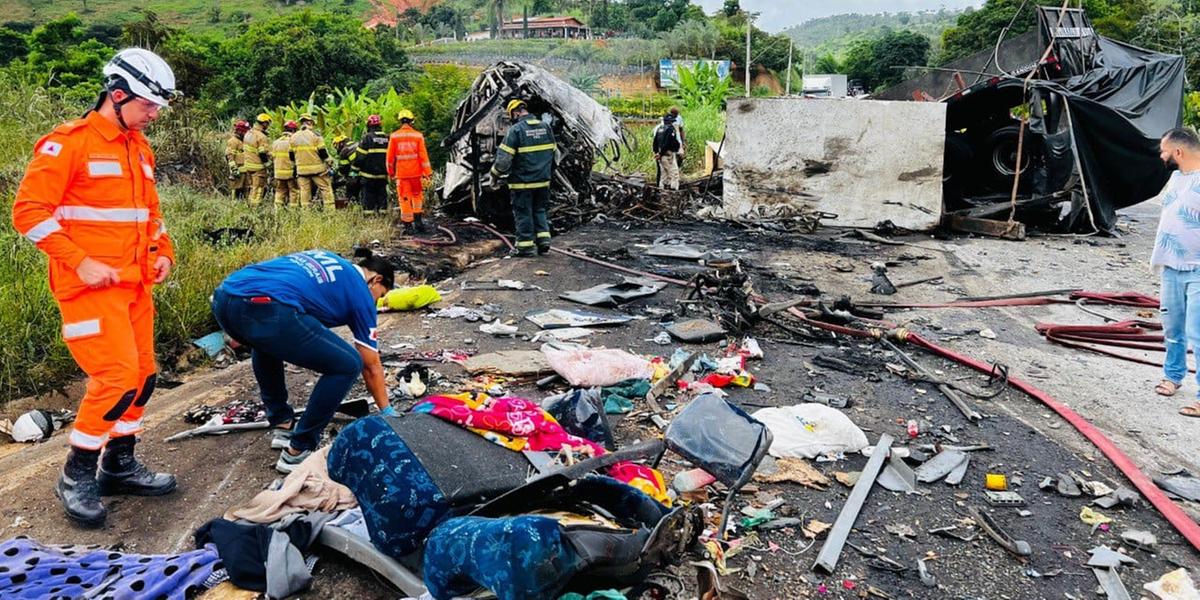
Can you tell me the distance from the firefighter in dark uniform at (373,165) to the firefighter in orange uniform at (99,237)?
771 cm

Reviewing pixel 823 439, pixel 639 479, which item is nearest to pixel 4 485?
pixel 639 479

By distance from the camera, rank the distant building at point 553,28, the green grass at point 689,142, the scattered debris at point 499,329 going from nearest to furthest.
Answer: the scattered debris at point 499,329, the green grass at point 689,142, the distant building at point 553,28

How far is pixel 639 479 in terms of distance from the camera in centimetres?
297

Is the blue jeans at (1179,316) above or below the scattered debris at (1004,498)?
above

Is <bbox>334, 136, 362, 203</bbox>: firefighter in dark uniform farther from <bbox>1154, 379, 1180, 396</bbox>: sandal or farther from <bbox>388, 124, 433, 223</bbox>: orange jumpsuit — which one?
<bbox>1154, 379, 1180, 396</bbox>: sandal

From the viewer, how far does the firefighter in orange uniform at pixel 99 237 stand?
10.00 ft

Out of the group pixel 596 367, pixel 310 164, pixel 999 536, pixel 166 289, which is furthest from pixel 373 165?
pixel 999 536

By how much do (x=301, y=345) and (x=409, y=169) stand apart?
7062 millimetres

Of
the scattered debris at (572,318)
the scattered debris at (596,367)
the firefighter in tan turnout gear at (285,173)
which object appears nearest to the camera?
the scattered debris at (596,367)

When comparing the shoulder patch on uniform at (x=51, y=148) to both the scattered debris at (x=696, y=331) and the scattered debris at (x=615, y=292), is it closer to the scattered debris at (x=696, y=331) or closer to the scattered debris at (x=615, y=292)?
the scattered debris at (x=696, y=331)

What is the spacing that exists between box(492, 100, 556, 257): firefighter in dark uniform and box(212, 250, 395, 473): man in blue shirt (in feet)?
16.1

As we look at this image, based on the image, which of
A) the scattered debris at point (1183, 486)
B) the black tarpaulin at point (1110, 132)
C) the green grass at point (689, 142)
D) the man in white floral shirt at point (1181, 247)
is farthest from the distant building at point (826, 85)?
the scattered debris at point (1183, 486)

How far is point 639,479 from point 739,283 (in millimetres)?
3712

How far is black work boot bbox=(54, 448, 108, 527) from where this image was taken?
3.16 m
